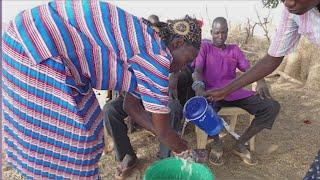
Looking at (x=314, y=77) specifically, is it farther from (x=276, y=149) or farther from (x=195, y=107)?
(x=195, y=107)

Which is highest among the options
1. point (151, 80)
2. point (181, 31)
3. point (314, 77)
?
point (181, 31)

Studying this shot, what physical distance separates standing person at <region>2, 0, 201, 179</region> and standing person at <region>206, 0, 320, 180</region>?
533 millimetres

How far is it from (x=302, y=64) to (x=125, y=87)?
4.04 m

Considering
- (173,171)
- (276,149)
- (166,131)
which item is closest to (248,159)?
(276,149)

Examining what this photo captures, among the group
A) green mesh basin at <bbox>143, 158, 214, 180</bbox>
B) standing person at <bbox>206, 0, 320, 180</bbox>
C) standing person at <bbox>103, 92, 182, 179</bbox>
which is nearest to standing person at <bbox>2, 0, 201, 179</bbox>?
green mesh basin at <bbox>143, 158, 214, 180</bbox>

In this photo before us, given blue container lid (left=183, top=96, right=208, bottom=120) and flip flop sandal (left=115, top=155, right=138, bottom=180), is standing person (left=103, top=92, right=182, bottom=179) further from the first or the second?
blue container lid (left=183, top=96, right=208, bottom=120)

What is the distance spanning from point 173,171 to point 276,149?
182 centimetres

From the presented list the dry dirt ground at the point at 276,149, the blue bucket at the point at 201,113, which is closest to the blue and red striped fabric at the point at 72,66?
the blue bucket at the point at 201,113

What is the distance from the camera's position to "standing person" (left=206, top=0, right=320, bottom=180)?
1982 mm

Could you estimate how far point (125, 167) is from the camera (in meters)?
3.59

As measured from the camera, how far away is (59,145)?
2.20 metres

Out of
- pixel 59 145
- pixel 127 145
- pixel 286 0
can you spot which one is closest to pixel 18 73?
pixel 59 145

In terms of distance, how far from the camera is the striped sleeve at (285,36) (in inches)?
96.2

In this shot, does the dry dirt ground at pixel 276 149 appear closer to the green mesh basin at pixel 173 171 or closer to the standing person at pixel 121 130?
the standing person at pixel 121 130
